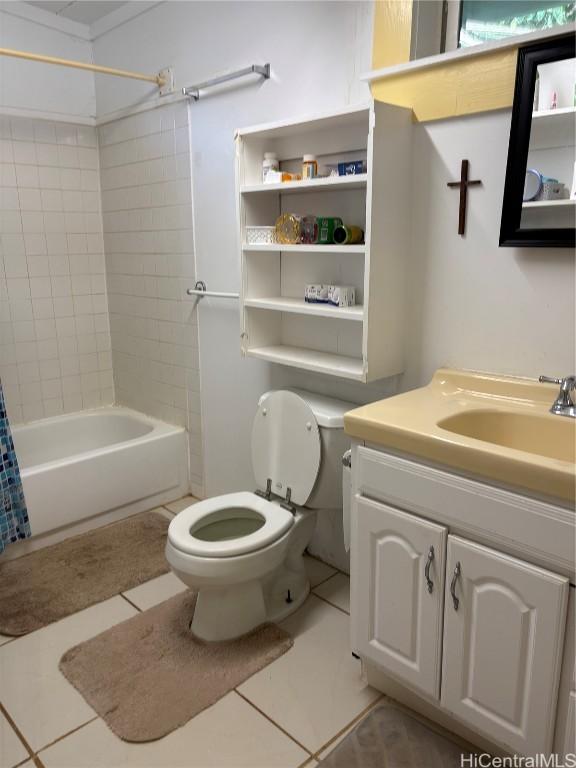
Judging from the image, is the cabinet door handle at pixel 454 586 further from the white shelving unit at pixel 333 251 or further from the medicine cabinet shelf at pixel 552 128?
the medicine cabinet shelf at pixel 552 128

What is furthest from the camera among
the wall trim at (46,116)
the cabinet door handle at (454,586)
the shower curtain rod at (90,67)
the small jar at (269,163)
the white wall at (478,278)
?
the wall trim at (46,116)

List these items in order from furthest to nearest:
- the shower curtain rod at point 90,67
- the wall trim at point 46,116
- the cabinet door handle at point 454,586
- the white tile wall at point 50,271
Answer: the white tile wall at point 50,271
the wall trim at point 46,116
the shower curtain rod at point 90,67
the cabinet door handle at point 454,586

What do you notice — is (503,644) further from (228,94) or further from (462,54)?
(228,94)

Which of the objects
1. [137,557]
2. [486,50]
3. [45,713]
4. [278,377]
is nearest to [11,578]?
[137,557]

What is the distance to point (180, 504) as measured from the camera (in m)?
2.93

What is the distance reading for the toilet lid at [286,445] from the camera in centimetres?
201

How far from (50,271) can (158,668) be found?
2164 millimetres

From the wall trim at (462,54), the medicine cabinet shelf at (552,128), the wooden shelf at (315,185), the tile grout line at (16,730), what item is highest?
the wall trim at (462,54)

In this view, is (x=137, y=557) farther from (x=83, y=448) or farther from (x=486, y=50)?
(x=486, y=50)

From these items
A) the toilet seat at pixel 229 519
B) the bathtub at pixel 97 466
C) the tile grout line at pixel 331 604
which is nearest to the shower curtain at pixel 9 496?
the bathtub at pixel 97 466

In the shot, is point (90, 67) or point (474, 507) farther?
point (90, 67)

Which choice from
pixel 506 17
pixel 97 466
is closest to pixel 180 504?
pixel 97 466

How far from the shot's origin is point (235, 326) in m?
2.56

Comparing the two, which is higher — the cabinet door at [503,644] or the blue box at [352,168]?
the blue box at [352,168]
